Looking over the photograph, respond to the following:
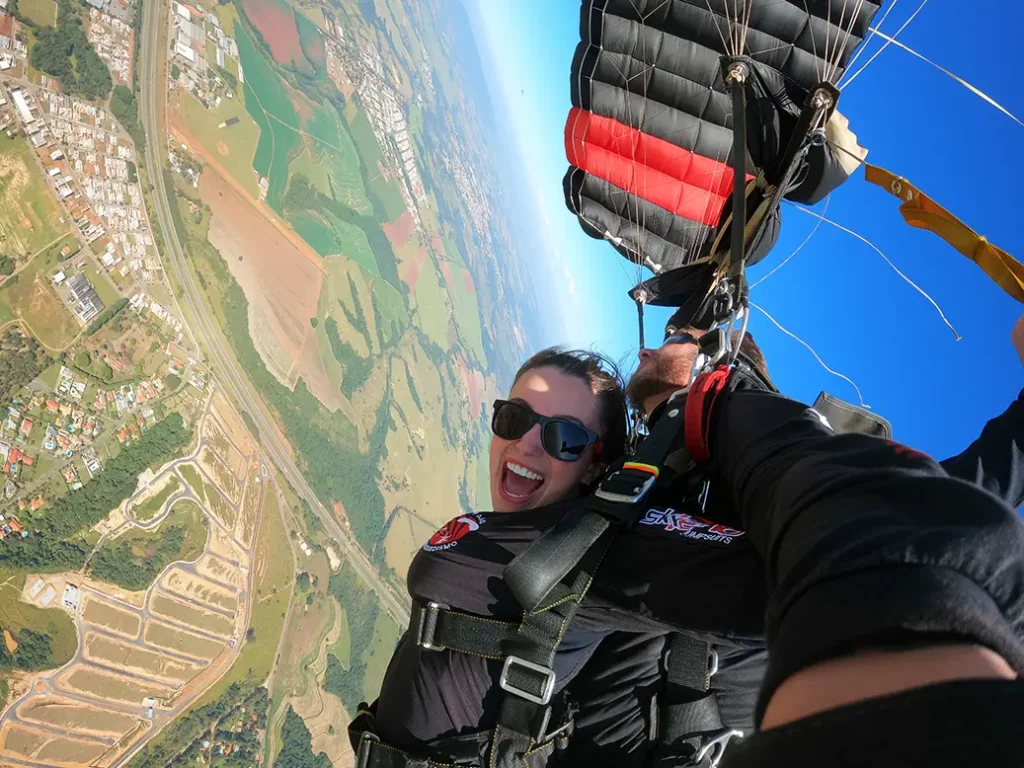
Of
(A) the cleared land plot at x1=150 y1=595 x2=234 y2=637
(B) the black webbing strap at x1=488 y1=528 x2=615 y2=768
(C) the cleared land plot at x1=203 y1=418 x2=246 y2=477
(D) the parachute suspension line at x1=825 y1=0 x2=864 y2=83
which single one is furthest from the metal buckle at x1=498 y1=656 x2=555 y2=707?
(C) the cleared land plot at x1=203 y1=418 x2=246 y2=477

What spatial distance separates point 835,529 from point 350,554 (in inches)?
1123

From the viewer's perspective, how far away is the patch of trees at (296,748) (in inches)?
703

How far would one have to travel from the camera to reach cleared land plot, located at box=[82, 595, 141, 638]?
14.4m

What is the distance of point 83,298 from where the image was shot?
53.9 feet

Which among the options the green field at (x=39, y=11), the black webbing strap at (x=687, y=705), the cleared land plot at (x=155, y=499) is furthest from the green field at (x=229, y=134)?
the black webbing strap at (x=687, y=705)

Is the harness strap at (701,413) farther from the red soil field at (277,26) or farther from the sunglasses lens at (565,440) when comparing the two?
the red soil field at (277,26)

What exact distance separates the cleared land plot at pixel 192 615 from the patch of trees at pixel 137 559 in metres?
0.78

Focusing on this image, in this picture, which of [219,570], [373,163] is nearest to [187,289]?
[219,570]

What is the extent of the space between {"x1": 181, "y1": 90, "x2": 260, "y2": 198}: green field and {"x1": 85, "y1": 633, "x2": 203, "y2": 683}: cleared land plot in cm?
2103

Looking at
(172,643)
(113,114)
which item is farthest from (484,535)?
(113,114)

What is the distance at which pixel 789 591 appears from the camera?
654mm

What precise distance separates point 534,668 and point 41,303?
1908 cm

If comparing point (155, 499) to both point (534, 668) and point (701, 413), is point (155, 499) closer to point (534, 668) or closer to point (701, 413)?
point (534, 668)

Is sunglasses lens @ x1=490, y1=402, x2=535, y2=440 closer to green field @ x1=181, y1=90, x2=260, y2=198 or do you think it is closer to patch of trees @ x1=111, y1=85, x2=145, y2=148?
patch of trees @ x1=111, y1=85, x2=145, y2=148
